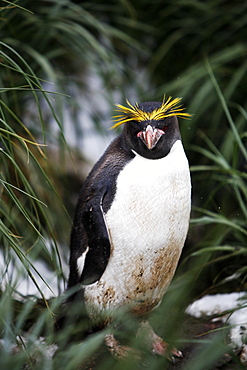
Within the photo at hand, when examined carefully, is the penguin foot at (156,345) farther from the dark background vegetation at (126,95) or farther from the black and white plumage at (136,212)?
the dark background vegetation at (126,95)

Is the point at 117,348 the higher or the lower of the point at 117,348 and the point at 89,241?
the lower

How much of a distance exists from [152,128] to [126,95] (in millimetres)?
1114

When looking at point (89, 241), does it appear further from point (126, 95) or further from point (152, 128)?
point (126, 95)

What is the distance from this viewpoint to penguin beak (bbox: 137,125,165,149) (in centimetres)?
129

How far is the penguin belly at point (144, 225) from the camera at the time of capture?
4.43ft

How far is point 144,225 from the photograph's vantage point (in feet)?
4.47

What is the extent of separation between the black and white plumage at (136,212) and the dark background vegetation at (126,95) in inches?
11.3

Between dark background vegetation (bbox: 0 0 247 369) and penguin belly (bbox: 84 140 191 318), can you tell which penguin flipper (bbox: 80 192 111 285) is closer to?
penguin belly (bbox: 84 140 191 318)

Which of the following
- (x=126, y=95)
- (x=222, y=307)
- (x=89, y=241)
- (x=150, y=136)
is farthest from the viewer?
(x=126, y=95)

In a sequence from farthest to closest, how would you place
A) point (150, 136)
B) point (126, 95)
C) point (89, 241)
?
point (126, 95)
point (89, 241)
point (150, 136)

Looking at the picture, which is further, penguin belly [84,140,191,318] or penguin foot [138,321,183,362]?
penguin foot [138,321,183,362]

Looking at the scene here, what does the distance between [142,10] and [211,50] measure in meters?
0.36

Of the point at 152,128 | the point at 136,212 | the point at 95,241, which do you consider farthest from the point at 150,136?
the point at 95,241

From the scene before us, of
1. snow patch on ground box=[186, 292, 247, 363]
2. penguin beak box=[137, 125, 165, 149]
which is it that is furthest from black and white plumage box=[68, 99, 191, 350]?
snow patch on ground box=[186, 292, 247, 363]
